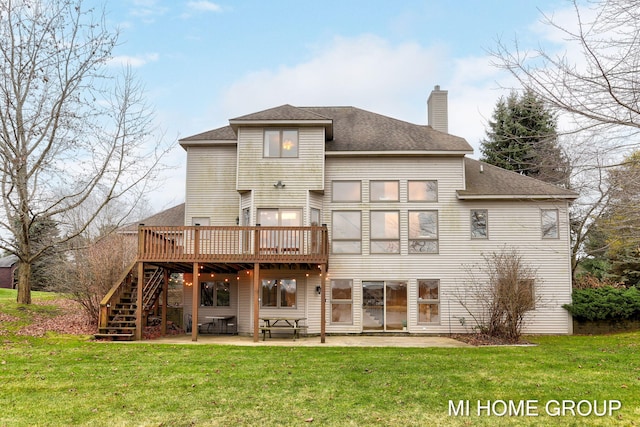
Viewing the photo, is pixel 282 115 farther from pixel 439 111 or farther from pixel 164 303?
pixel 164 303

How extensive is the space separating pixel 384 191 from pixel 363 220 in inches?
53.4

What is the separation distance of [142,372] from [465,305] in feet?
38.9

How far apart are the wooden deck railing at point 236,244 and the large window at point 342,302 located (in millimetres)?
2304

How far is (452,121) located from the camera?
21516mm

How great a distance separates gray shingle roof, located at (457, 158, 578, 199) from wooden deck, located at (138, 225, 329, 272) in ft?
20.1

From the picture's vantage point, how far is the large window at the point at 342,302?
18.0 meters

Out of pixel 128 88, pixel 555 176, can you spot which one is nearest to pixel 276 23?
pixel 128 88

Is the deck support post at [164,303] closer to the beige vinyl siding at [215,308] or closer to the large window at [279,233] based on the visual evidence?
the beige vinyl siding at [215,308]

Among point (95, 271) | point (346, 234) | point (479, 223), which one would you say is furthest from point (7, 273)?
point (479, 223)

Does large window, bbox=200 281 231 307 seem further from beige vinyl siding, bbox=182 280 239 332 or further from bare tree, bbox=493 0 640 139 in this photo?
bare tree, bbox=493 0 640 139

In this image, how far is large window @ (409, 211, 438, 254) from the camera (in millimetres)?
18297

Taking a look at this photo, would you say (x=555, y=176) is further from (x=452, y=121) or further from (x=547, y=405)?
(x=452, y=121)

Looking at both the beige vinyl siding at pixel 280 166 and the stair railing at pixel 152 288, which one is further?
the beige vinyl siding at pixel 280 166

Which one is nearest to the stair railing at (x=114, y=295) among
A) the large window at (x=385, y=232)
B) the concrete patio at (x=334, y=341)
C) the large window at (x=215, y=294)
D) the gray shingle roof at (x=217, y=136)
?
the concrete patio at (x=334, y=341)
